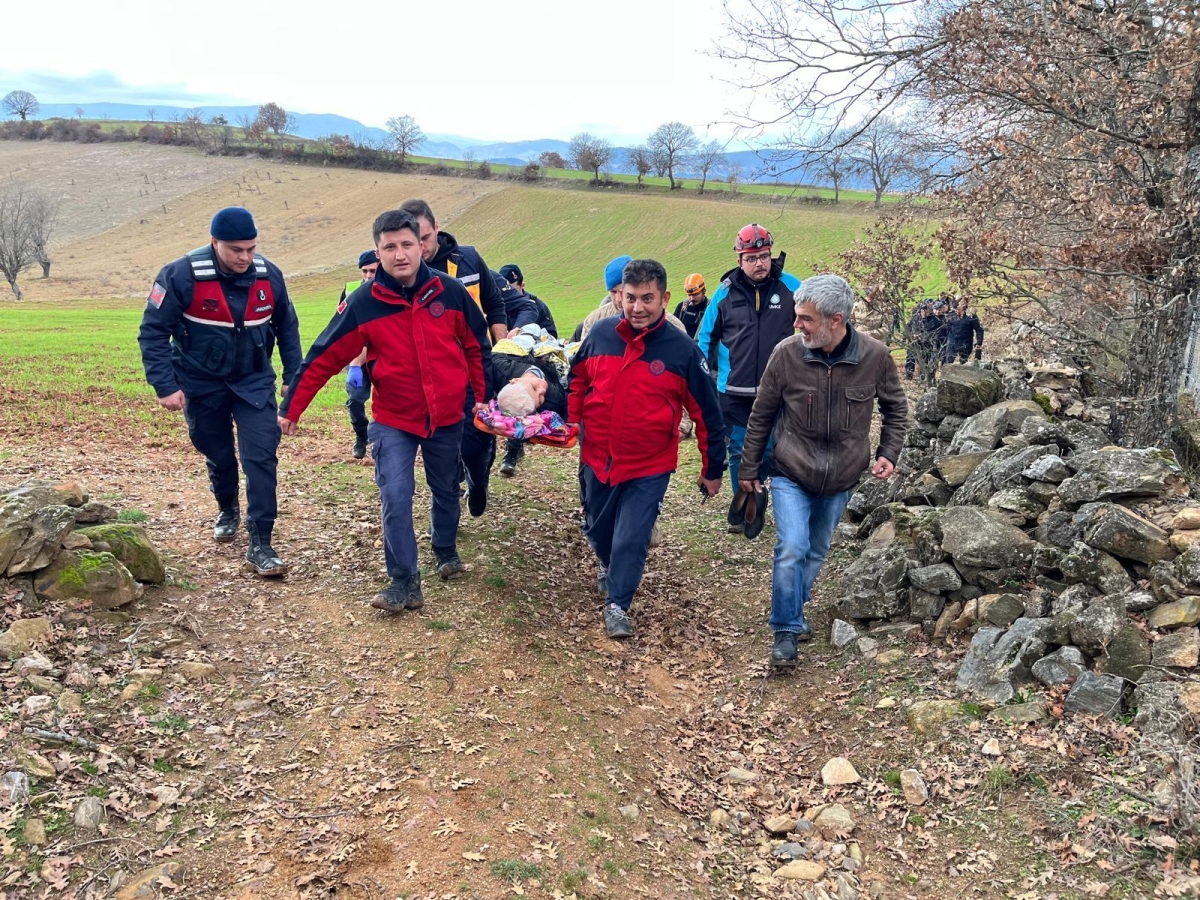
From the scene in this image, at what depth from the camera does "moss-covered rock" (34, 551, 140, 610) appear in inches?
A: 183

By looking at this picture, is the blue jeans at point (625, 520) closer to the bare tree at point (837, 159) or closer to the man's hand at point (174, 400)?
the man's hand at point (174, 400)

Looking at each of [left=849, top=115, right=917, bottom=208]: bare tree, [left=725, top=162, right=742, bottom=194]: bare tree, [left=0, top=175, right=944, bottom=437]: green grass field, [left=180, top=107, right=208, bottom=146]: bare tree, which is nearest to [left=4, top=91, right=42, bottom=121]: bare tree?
[left=180, top=107, right=208, bottom=146]: bare tree

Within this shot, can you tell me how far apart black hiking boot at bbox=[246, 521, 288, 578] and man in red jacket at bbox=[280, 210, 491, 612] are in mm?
925

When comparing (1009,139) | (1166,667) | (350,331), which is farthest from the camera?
(1009,139)

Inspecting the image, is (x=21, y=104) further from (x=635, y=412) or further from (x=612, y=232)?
(x=635, y=412)

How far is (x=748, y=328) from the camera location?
22.9ft

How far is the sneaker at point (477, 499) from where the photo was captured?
6.92m

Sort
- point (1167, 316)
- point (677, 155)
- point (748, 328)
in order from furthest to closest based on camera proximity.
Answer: point (677, 155) → point (748, 328) → point (1167, 316)

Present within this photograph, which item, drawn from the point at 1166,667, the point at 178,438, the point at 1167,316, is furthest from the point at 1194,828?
the point at 178,438

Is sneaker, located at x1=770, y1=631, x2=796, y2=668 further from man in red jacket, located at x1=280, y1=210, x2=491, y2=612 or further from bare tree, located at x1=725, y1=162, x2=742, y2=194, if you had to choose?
bare tree, located at x1=725, y1=162, x2=742, y2=194

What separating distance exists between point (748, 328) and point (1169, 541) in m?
3.48

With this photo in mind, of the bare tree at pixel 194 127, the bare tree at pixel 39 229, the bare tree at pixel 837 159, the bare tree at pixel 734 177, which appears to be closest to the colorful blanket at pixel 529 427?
the bare tree at pixel 837 159

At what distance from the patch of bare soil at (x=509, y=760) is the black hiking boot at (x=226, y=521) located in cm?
12

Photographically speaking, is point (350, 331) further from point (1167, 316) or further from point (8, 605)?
point (1167, 316)
